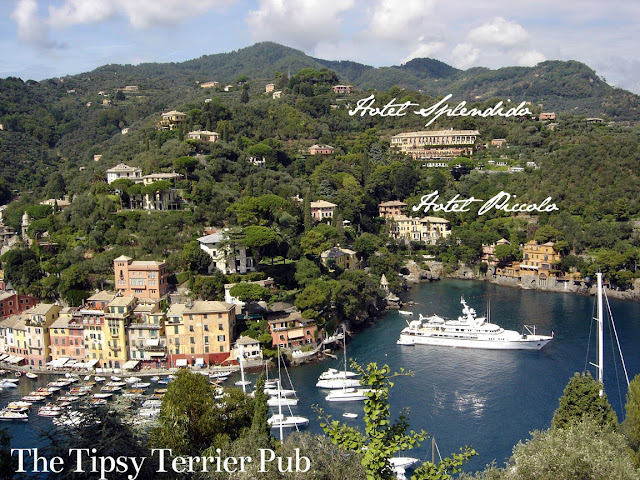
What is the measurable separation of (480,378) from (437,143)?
35.8 metres

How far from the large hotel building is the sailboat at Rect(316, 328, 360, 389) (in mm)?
35132

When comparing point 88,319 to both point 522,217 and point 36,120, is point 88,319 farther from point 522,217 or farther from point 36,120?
point 36,120

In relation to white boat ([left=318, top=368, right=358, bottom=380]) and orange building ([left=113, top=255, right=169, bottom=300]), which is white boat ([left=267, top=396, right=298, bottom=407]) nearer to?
white boat ([left=318, top=368, right=358, bottom=380])

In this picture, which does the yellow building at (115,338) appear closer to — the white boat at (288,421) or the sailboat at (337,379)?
the sailboat at (337,379)

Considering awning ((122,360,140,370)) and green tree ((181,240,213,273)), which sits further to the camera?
green tree ((181,240,213,273))

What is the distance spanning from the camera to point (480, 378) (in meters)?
23.0

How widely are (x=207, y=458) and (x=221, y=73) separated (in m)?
123

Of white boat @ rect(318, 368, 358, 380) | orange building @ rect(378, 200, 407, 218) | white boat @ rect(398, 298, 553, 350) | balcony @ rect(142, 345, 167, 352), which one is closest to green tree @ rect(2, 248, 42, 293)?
balcony @ rect(142, 345, 167, 352)

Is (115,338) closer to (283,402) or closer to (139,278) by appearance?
(139,278)

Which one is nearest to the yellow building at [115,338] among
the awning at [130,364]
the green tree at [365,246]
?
the awning at [130,364]

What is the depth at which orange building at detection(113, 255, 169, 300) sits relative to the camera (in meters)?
27.5

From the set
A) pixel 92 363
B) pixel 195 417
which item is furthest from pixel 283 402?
pixel 92 363

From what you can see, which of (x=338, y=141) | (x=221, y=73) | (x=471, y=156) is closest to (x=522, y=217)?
(x=471, y=156)

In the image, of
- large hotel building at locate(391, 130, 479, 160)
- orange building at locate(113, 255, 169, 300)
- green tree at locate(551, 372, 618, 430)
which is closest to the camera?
green tree at locate(551, 372, 618, 430)
